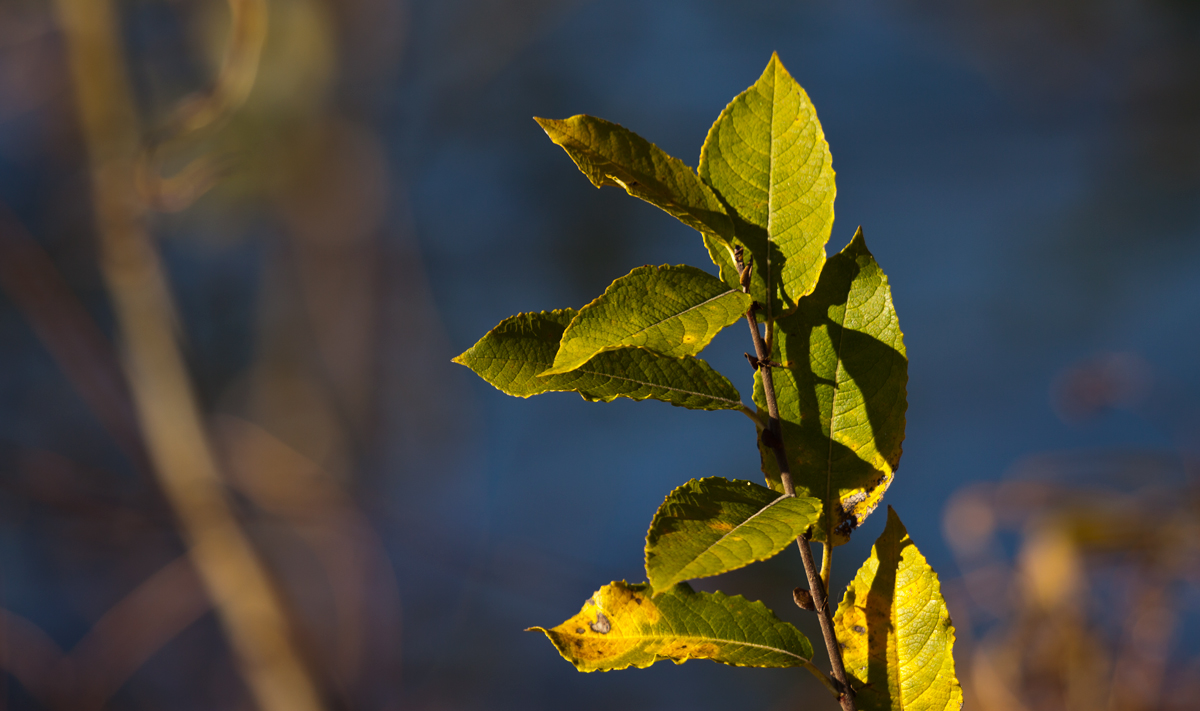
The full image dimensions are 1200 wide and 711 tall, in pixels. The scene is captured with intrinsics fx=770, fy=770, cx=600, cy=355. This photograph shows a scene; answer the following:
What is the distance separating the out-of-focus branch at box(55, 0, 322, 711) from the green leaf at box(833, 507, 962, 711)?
4.12 ft

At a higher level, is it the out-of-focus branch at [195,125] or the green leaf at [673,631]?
the out-of-focus branch at [195,125]

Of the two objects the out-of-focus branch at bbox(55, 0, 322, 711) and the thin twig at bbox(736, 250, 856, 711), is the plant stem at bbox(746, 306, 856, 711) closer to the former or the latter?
the thin twig at bbox(736, 250, 856, 711)

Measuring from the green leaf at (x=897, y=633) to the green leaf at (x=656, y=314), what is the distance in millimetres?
85

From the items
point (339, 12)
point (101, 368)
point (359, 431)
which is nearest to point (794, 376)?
point (101, 368)

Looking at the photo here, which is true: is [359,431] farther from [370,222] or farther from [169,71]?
[169,71]

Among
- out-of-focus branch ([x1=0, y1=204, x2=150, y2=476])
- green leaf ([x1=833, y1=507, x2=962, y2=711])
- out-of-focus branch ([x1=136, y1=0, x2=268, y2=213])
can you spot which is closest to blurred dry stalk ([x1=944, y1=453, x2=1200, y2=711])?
green leaf ([x1=833, y1=507, x2=962, y2=711])

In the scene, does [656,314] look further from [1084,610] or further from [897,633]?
[1084,610]

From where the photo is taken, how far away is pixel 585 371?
0.24 meters

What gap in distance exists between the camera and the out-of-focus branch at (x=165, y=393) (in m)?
1.29

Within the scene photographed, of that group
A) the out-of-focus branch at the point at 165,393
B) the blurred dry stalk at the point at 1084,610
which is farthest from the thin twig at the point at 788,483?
the out-of-focus branch at the point at 165,393

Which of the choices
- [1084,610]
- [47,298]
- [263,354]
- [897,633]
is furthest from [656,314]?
[263,354]

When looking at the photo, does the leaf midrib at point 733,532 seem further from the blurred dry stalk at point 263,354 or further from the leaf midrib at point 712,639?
the blurred dry stalk at point 263,354

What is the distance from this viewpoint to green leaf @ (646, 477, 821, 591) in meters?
0.19

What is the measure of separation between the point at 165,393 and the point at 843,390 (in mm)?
1392
